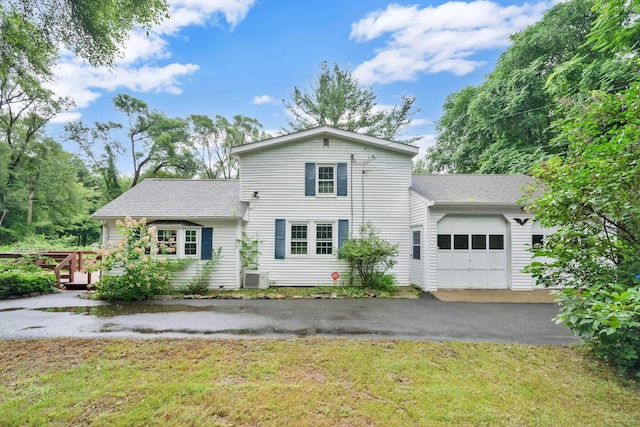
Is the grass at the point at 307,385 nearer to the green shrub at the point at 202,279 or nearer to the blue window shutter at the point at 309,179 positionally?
the green shrub at the point at 202,279

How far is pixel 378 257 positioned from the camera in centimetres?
959

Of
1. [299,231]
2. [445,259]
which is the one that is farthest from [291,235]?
[445,259]

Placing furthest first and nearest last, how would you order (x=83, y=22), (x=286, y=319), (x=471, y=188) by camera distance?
1. (x=471, y=188)
2. (x=286, y=319)
3. (x=83, y=22)

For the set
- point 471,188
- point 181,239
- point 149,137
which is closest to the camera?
point 181,239

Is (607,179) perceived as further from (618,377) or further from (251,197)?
(251,197)

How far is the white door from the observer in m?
9.60

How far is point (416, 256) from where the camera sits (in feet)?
32.8

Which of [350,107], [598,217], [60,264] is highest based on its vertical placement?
[350,107]

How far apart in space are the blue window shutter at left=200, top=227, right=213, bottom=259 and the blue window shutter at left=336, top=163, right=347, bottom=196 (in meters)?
4.86

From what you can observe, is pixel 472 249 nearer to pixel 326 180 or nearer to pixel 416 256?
pixel 416 256

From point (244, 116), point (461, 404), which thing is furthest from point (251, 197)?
point (244, 116)

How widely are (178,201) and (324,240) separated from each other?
575 cm

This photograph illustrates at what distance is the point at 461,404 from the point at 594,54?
18895 mm

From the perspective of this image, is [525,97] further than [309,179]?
Yes
